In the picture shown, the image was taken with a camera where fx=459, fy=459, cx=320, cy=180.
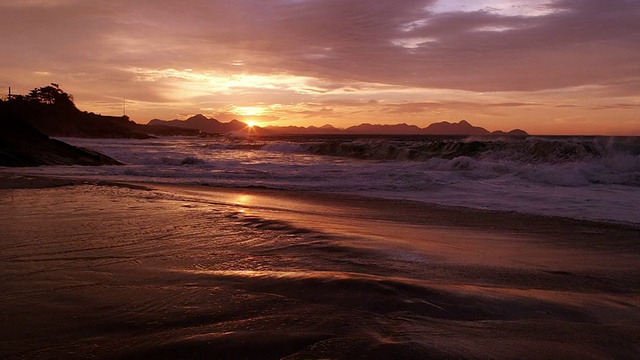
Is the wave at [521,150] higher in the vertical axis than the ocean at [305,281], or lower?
higher

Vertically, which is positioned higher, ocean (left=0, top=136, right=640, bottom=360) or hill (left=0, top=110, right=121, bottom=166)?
hill (left=0, top=110, right=121, bottom=166)

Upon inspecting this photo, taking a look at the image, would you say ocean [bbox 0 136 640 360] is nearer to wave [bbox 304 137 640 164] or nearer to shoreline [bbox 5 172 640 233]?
shoreline [bbox 5 172 640 233]

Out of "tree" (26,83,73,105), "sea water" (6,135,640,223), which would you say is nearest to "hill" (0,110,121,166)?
"sea water" (6,135,640,223)

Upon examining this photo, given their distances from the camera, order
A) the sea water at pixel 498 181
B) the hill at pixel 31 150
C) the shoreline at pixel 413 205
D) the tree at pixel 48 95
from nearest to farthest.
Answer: the shoreline at pixel 413 205, the sea water at pixel 498 181, the hill at pixel 31 150, the tree at pixel 48 95

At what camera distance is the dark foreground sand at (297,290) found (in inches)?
83.4

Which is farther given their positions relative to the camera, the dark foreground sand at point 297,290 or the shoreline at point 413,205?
the shoreline at point 413,205

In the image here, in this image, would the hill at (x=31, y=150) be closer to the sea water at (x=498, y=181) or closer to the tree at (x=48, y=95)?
the sea water at (x=498, y=181)

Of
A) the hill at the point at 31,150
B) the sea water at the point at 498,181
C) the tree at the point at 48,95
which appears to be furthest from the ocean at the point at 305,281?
the tree at the point at 48,95

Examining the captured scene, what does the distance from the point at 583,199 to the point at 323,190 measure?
Result: 232 inches

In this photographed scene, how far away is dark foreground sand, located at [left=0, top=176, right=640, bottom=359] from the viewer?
2117 millimetres

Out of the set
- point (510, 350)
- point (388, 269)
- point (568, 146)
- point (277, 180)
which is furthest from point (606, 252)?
point (568, 146)

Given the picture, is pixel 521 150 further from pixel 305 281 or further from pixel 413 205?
pixel 305 281

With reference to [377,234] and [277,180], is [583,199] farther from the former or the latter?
[277,180]

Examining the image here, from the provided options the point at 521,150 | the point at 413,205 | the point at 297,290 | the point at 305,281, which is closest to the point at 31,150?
the point at 413,205
